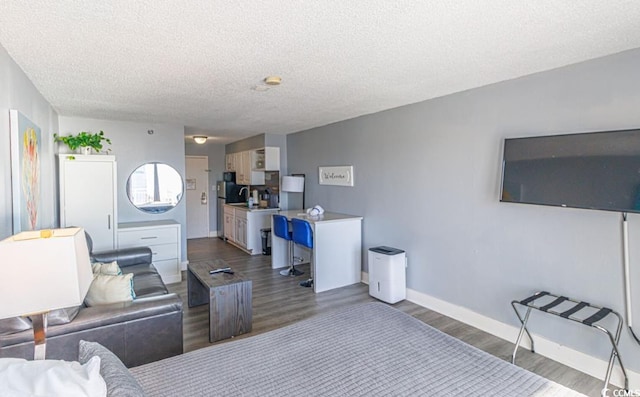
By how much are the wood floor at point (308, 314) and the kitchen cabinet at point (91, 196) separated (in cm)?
111

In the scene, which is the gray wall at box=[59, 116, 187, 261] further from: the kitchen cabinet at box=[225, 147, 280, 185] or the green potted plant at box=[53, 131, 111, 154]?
the kitchen cabinet at box=[225, 147, 280, 185]

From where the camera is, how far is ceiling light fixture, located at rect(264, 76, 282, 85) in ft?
8.94

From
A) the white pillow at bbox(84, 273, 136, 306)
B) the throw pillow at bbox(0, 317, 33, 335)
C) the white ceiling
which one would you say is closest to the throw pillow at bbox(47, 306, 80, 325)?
the throw pillow at bbox(0, 317, 33, 335)

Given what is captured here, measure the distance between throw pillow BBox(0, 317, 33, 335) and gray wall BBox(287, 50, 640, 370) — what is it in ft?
11.0

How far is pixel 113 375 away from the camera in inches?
48.5

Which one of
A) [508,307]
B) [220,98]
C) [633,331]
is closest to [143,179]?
[220,98]

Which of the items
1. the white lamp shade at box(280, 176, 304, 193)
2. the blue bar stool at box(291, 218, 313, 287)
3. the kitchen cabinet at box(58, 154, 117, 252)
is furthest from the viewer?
the white lamp shade at box(280, 176, 304, 193)

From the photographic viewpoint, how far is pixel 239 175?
7.32 metres

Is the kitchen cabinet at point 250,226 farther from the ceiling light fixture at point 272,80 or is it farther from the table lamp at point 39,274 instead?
the table lamp at point 39,274

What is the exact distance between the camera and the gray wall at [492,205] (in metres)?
2.33

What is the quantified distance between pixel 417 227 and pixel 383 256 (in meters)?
0.51

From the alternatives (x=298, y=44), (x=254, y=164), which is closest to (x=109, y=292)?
(x=298, y=44)

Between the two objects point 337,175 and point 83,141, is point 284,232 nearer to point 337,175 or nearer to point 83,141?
point 337,175

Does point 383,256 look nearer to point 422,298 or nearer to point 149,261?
point 422,298
